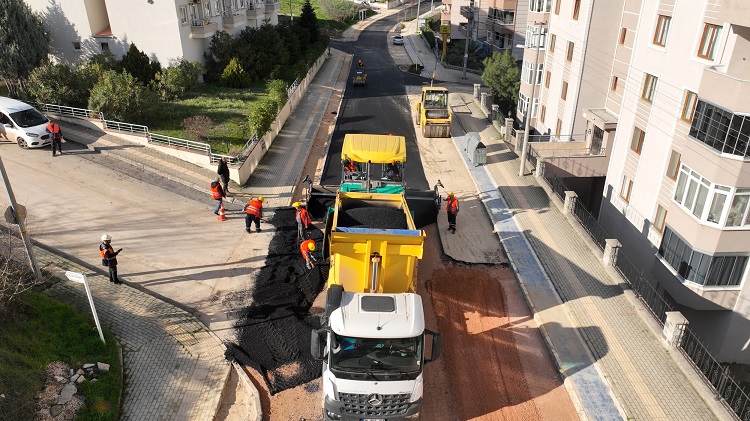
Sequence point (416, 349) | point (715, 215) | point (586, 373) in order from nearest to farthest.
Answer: point (416, 349), point (586, 373), point (715, 215)

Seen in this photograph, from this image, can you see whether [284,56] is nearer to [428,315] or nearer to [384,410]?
[428,315]

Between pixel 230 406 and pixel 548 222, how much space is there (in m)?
13.3

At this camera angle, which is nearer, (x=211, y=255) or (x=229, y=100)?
(x=211, y=255)

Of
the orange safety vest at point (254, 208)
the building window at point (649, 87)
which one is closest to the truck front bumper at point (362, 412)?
the orange safety vest at point (254, 208)

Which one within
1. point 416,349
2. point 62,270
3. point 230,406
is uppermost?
point 416,349

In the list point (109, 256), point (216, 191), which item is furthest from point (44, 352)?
point (216, 191)

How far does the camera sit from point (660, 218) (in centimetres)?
1778

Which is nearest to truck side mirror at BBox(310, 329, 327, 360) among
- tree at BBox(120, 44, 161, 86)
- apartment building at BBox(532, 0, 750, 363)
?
apartment building at BBox(532, 0, 750, 363)

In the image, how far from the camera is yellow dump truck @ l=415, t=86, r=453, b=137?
29469 mm

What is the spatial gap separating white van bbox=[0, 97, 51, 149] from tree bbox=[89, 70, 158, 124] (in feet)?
7.84

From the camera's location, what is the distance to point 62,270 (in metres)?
14.7

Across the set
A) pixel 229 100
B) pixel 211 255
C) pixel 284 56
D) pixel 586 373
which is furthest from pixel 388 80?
pixel 586 373

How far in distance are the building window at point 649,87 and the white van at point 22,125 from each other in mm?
24609

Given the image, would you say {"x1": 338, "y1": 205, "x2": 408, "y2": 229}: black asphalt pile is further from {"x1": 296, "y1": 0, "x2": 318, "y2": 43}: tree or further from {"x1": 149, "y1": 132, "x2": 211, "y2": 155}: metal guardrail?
{"x1": 296, "y1": 0, "x2": 318, "y2": 43}: tree
